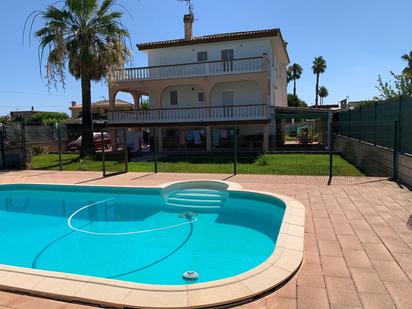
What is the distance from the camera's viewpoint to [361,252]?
16.0 feet

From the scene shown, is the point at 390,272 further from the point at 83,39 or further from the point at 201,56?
the point at 201,56

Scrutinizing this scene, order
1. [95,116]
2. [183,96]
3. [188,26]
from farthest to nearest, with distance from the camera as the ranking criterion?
1. [95,116]
2. [188,26]
3. [183,96]

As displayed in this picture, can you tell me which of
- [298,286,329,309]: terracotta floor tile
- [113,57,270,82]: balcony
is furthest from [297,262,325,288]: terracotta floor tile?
[113,57,270,82]: balcony

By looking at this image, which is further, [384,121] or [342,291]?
[384,121]

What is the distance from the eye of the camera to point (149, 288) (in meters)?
3.83

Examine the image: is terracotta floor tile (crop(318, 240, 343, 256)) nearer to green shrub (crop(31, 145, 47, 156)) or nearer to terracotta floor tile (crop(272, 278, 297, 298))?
terracotta floor tile (crop(272, 278, 297, 298))

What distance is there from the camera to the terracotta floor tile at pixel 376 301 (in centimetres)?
343

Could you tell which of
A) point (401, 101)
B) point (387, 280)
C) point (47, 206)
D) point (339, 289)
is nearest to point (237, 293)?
point (339, 289)

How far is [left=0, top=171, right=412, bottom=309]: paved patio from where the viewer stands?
3621 millimetres

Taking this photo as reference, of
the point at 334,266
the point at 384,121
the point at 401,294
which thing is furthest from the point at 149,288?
the point at 384,121

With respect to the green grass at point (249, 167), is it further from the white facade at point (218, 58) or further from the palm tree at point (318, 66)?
the palm tree at point (318, 66)

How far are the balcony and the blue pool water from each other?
1298cm

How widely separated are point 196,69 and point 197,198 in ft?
47.3

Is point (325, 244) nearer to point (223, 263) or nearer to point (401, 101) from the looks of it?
point (223, 263)
